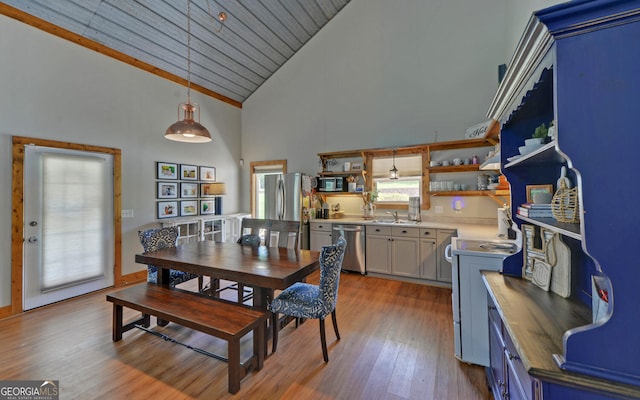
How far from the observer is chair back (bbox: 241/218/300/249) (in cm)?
323

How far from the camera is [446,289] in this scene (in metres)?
3.80

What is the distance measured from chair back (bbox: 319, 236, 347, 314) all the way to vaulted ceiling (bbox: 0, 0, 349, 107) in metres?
4.06

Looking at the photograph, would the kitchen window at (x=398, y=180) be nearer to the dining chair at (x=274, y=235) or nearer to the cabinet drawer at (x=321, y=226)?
the cabinet drawer at (x=321, y=226)

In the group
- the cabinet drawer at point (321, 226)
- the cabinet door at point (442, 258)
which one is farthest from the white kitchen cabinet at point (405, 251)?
the cabinet drawer at point (321, 226)

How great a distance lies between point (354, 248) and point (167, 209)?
343cm

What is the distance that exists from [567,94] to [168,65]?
5.47m

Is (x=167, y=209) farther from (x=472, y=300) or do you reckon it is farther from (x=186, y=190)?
(x=472, y=300)

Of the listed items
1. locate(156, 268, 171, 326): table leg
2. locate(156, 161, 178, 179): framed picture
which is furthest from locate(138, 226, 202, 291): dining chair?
locate(156, 161, 178, 179): framed picture

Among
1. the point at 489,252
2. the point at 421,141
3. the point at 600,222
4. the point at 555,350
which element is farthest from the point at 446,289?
the point at 600,222

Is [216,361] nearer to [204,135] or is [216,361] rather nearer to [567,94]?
[204,135]

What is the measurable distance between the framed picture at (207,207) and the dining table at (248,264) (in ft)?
7.96

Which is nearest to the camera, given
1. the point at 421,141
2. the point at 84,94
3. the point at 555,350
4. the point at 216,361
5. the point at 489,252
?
the point at 555,350

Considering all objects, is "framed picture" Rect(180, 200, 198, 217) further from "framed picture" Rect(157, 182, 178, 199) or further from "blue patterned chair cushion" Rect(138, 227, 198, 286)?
"blue patterned chair cushion" Rect(138, 227, 198, 286)

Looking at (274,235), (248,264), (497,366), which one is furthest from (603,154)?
(274,235)
